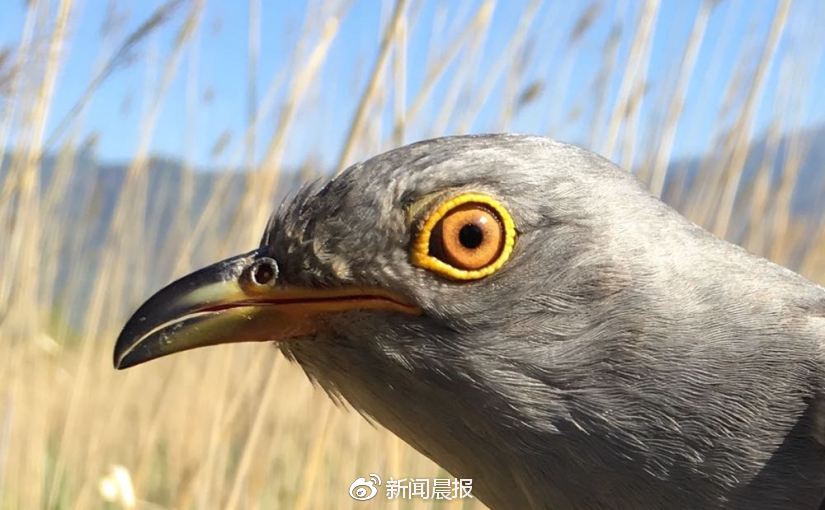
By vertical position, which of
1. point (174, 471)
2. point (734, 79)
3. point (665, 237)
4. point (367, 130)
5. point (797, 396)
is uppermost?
point (734, 79)

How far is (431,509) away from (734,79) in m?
1.25

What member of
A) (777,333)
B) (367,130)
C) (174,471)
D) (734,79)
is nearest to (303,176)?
(367,130)

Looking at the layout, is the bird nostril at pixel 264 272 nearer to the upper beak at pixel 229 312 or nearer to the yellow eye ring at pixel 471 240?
the upper beak at pixel 229 312

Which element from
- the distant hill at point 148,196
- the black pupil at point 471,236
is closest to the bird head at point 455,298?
the black pupil at point 471,236

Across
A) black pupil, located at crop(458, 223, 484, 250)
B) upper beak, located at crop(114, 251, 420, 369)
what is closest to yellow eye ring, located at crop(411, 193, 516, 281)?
black pupil, located at crop(458, 223, 484, 250)

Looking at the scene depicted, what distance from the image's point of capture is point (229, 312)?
2.77 ft

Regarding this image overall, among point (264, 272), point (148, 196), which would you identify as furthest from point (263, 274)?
point (148, 196)

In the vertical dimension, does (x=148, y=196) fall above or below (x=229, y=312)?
above

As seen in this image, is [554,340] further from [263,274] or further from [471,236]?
[263,274]

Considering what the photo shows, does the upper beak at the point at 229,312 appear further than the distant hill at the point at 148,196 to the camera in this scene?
No

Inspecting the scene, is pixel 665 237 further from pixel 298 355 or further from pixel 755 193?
pixel 755 193

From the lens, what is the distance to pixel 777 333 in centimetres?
82

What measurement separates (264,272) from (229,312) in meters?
0.05

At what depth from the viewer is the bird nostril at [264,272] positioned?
848 millimetres
